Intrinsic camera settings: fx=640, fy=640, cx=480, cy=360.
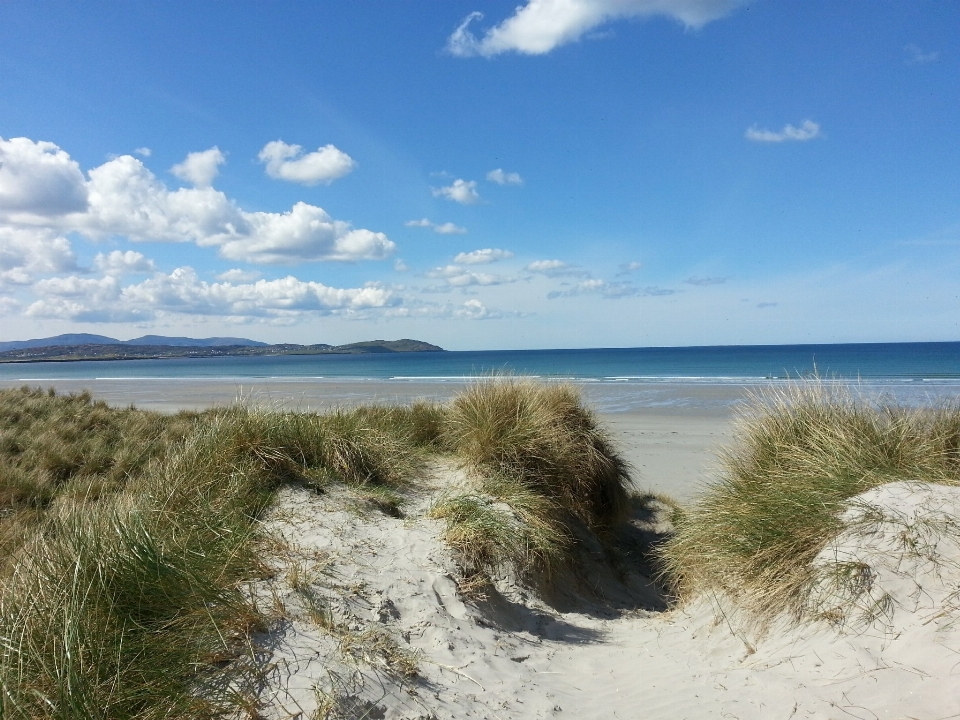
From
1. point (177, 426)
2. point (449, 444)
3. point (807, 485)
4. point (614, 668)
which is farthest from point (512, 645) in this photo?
point (177, 426)

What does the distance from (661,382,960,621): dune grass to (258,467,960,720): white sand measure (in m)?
0.25

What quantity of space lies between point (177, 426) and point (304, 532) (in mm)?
7609

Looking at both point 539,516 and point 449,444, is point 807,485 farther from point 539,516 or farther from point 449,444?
point 449,444

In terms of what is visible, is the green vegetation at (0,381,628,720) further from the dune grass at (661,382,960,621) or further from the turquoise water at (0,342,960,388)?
the turquoise water at (0,342,960,388)

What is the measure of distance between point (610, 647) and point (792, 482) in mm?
2253

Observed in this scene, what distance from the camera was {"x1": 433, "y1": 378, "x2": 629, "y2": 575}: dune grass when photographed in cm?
632

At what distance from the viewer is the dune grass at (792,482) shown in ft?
16.2

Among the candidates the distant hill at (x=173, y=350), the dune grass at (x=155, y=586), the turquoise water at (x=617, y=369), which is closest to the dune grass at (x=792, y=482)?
the dune grass at (x=155, y=586)

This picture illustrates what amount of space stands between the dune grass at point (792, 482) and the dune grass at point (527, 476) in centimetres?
152

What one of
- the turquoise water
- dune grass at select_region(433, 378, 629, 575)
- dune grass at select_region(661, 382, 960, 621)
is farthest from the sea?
dune grass at select_region(433, 378, 629, 575)

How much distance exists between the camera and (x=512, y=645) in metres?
4.89

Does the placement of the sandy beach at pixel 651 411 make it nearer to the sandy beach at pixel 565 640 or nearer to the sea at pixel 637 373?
the sea at pixel 637 373

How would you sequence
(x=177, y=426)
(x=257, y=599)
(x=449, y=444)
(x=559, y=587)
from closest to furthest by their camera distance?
(x=257, y=599) → (x=559, y=587) → (x=449, y=444) → (x=177, y=426)

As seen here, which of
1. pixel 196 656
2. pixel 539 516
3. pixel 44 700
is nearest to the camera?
pixel 44 700
